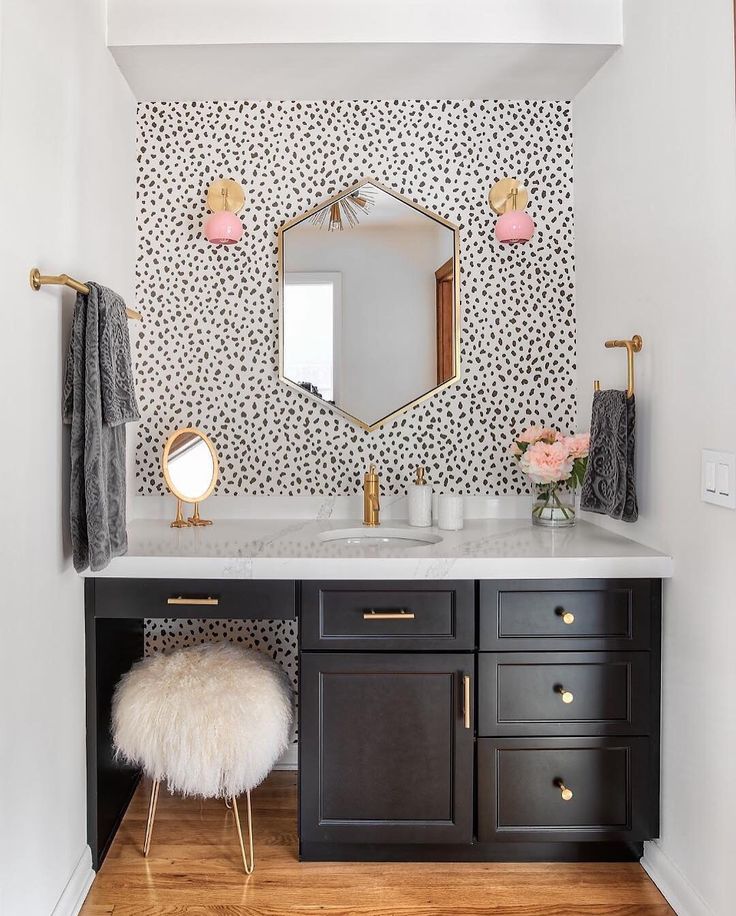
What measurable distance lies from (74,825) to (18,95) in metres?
1.71

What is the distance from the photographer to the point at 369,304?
2.58m

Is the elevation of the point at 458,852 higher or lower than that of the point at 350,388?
lower

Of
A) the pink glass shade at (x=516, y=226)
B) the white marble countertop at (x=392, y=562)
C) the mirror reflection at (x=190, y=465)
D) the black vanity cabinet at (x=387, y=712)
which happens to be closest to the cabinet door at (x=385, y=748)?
the black vanity cabinet at (x=387, y=712)

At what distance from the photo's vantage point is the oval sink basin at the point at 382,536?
2383 mm

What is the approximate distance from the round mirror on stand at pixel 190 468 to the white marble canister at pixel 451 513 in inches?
30.0

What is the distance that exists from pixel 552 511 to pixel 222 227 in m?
1.43

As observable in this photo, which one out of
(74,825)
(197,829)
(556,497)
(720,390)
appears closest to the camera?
(720,390)

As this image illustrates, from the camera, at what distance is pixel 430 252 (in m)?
2.59

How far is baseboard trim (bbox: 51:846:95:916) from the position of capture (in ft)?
5.80

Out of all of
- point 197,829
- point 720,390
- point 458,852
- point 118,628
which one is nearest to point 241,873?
point 197,829

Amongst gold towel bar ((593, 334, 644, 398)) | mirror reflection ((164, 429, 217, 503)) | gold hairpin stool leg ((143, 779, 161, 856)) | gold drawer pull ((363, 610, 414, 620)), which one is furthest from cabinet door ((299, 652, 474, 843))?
gold towel bar ((593, 334, 644, 398))

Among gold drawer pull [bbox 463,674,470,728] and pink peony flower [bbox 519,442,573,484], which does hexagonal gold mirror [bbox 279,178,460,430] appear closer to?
pink peony flower [bbox 519,442,573,484]

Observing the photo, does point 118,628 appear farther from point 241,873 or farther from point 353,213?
point 353,213

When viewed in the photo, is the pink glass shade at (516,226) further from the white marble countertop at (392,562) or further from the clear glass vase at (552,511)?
the white marble countertop at (392,562)
